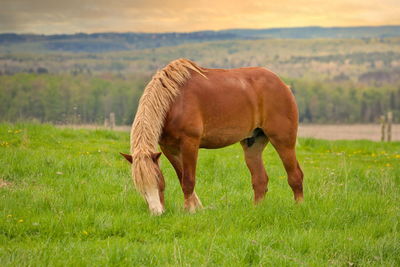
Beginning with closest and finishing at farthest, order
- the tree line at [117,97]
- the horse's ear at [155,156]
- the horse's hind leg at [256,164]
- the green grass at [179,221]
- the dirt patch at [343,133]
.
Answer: the green grass at [179,221]
the horse's ear at [155,156]
the horse's hind leg at [256,164]
the dirt patch at [343,133]
the tree line at [117,97]

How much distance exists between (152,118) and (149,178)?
893 millimetres

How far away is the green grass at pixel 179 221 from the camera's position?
492cm

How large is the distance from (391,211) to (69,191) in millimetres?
4937

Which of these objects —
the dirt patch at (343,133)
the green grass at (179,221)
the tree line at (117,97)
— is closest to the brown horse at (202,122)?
the green grass at (179,221)

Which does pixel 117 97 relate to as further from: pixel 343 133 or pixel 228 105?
pixel 228 105

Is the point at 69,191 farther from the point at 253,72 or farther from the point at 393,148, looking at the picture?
the point at 393,148

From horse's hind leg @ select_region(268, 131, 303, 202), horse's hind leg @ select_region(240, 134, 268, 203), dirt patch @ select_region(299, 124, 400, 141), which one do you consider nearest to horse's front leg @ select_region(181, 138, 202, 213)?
horse's hind leg @ select_region(240, 134, 268, 203)

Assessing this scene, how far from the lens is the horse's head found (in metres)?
5.99

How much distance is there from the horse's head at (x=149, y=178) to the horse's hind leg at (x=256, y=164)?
6.55 feet

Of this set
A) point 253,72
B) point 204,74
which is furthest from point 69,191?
point 253,72

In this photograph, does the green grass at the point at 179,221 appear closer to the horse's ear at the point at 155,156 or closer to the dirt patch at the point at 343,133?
the horse's ear at the point at 155,156

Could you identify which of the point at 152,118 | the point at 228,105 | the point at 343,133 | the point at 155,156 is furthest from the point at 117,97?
the point at 155,156

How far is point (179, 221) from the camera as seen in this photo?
19.6 feet

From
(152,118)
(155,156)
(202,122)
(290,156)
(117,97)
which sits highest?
(152,118)
